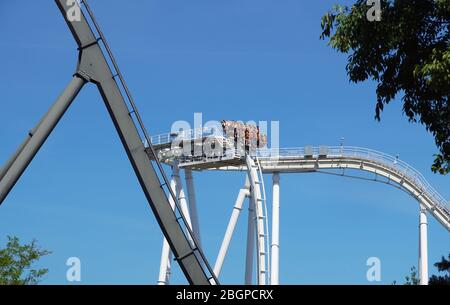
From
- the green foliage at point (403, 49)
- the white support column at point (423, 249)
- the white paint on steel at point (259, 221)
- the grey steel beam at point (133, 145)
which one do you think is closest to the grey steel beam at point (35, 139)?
the grey steel beam at point (133, 145)

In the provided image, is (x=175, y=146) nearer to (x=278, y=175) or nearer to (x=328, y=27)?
(x=278, y=175)

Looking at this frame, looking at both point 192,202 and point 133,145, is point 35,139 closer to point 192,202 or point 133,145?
point 133,145

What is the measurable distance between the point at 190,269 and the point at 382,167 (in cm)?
2090

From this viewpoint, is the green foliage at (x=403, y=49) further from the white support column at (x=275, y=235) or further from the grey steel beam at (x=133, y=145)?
the white support column at (x=275, y=235)

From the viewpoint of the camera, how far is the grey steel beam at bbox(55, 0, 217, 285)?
22.0 m

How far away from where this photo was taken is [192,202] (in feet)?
134

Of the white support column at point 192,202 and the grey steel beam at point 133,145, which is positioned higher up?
the white support column at point 192,202

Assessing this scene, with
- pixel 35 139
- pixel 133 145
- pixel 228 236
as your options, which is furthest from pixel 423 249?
pixel 35 139

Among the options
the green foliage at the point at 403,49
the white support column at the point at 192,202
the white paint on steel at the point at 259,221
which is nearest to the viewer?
the green foliage at the point at 403,49

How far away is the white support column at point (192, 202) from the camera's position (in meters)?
40.5

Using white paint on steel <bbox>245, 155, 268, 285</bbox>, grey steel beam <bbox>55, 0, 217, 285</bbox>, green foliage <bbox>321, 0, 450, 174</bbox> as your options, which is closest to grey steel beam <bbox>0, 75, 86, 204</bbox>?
grey steel beam <bbox>55, 0, 217, 285</bbox>

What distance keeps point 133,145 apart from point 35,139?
2553 mm

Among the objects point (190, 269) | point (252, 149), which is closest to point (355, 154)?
point (252, 149)

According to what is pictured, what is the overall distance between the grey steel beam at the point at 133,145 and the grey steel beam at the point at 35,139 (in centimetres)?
57
